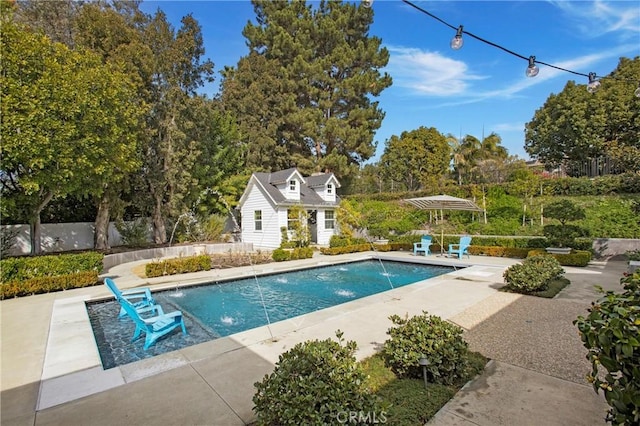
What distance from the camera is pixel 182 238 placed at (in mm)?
19000

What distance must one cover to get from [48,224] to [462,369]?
19.7 meters

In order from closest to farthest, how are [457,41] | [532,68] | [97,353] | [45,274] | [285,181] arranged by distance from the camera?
[97,353]
[457,41]
[532,68]
[45,274]
[285,181]

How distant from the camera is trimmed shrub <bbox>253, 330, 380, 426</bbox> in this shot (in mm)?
2232

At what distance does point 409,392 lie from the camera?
125 inches

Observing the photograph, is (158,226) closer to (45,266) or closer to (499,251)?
(45,266)

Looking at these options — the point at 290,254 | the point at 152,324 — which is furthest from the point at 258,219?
the point at 152,324

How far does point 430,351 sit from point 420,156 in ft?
100

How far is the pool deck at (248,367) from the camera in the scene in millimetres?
2971

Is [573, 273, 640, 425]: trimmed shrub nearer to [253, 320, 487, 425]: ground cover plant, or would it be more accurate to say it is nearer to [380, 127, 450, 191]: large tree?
[253, 320, 487, 425]: ground cover plant

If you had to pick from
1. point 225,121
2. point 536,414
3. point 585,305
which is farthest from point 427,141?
point 536,414

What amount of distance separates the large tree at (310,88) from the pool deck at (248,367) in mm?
21202

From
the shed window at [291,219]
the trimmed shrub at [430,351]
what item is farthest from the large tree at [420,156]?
the trimmed shrub at [430,351]

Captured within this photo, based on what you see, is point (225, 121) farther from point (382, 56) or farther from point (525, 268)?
point (525, 268)

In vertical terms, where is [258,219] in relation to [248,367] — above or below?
above
